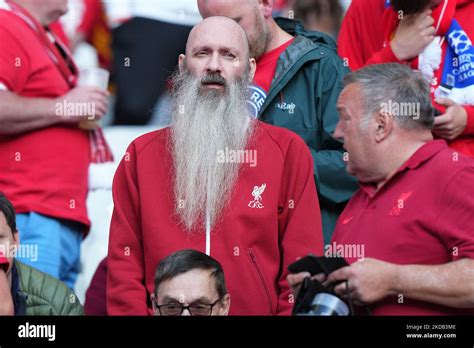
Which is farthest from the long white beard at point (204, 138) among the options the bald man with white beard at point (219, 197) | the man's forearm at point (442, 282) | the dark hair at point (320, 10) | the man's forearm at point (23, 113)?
the dark hair at point (320, 10)

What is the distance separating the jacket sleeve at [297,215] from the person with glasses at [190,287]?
0.98 ft

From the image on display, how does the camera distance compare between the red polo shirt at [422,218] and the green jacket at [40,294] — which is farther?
the green jacket at [40,294]

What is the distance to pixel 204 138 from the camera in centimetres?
596

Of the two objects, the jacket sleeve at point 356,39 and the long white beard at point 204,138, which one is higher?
the jacket sleeve at point 356,39

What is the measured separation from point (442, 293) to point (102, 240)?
193cm

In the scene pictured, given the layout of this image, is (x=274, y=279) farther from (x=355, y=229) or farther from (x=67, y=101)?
(x=67, y=101)

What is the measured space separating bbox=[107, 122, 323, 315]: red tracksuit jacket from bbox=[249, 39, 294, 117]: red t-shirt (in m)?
0.39

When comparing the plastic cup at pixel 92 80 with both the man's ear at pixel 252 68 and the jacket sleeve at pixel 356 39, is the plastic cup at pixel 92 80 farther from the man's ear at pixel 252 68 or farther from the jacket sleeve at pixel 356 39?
the jacket sleeve at pixel 356 39

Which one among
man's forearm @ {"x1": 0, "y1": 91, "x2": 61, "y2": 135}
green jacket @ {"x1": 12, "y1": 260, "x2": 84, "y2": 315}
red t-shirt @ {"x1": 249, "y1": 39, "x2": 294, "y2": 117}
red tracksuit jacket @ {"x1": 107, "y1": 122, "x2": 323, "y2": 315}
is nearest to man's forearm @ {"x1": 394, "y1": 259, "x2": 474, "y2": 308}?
red tracksuit jacket @ {"x1": 107, "y1": 122, "x2": 323, "y2": 315}

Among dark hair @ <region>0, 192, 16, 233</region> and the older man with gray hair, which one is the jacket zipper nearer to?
the older man with gray hair

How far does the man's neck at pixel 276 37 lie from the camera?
20.9ft

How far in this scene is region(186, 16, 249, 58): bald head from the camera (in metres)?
5.96

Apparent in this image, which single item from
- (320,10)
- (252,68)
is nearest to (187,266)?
(252,68)
